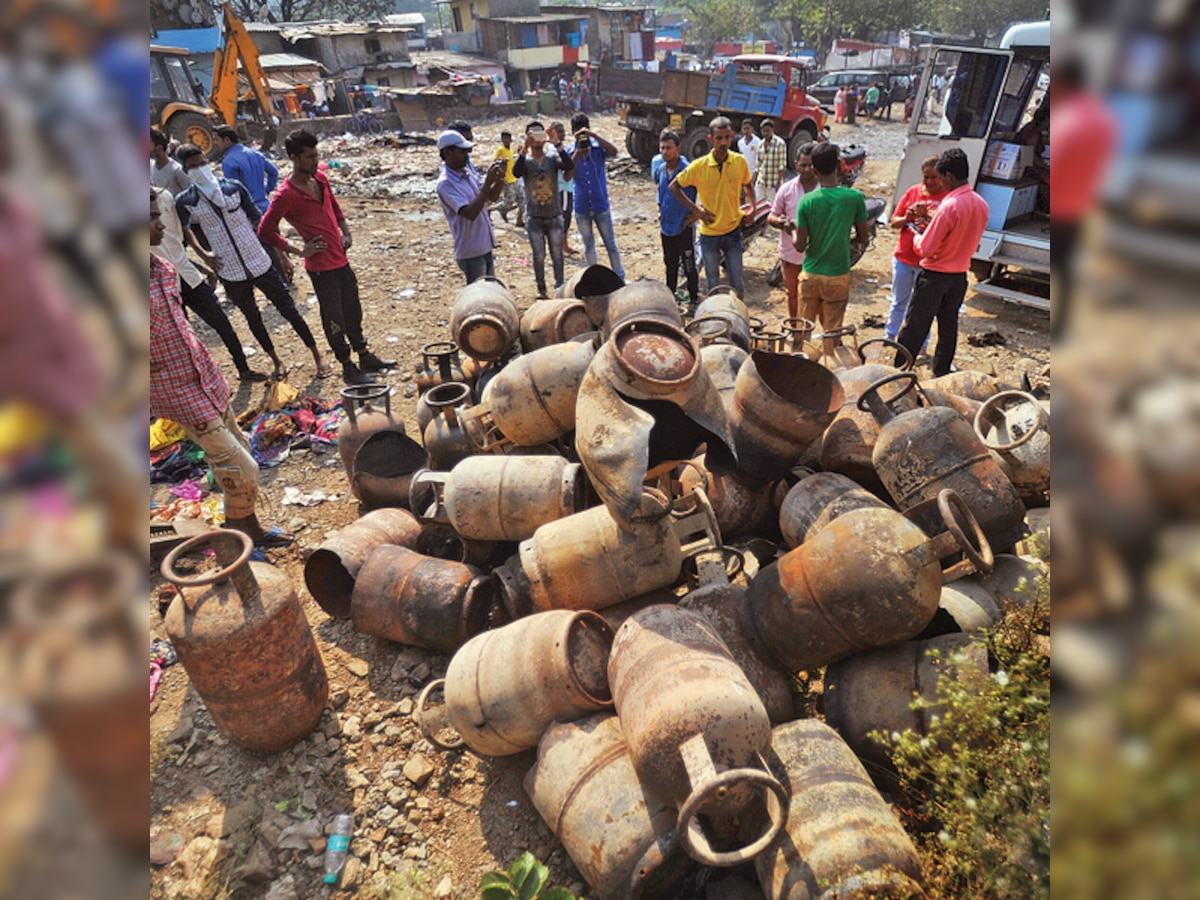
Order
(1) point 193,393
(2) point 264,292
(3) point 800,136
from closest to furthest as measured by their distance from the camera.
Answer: (1) point 193,393
(2) point 264,292
(3) point 800,136

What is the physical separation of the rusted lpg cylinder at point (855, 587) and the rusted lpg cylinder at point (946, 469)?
283mm

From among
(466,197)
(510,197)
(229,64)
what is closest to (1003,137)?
(466,197)

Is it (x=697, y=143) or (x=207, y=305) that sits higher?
(x=697, y=143)

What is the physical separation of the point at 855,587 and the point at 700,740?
949 millimetres

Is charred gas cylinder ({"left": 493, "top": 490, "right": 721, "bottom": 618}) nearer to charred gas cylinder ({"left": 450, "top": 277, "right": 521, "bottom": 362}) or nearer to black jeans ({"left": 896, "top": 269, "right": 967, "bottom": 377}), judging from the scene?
charred gas cylinder ({"left": 450, "top": 277, "right": 521, "bottom": 362})

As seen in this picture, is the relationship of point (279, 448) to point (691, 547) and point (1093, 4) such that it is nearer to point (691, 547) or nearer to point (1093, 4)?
point (691, 547)

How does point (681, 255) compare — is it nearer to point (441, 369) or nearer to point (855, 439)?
point (441, 369)

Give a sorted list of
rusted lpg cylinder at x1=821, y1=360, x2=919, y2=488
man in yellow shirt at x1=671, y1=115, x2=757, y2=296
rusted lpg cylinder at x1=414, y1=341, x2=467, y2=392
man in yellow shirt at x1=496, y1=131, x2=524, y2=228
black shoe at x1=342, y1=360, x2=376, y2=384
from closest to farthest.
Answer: rusted lpg cylinder at x1=821, y1=360, x2=919, y2=488
rusted lpg cylinder at x1=414, y1=341, x2=467, y2=392
black shoe at x1=342, y1=360, x2=376, y2=384
man in yellow shirt at x1=671, y1=115, x2=757, y2=296
man in yellow shirt at x1=496, y1=131, x2=524, y2=228

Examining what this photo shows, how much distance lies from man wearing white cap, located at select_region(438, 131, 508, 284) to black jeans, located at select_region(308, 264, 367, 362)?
3.92ft

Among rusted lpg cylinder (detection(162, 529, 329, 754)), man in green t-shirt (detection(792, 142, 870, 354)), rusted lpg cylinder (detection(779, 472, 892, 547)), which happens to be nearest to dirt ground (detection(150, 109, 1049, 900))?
rusted lpg cylinder (detection(162, 529, 329, 754))

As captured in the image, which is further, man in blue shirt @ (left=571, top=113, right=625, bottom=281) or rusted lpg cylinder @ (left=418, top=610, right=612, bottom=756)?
man in blue shirt @ (left=571, top=113, right=625, bottom=281)

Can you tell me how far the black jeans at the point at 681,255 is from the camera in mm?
7676

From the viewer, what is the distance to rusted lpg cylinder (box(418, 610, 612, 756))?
2746 millimetres

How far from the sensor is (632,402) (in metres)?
3.24
